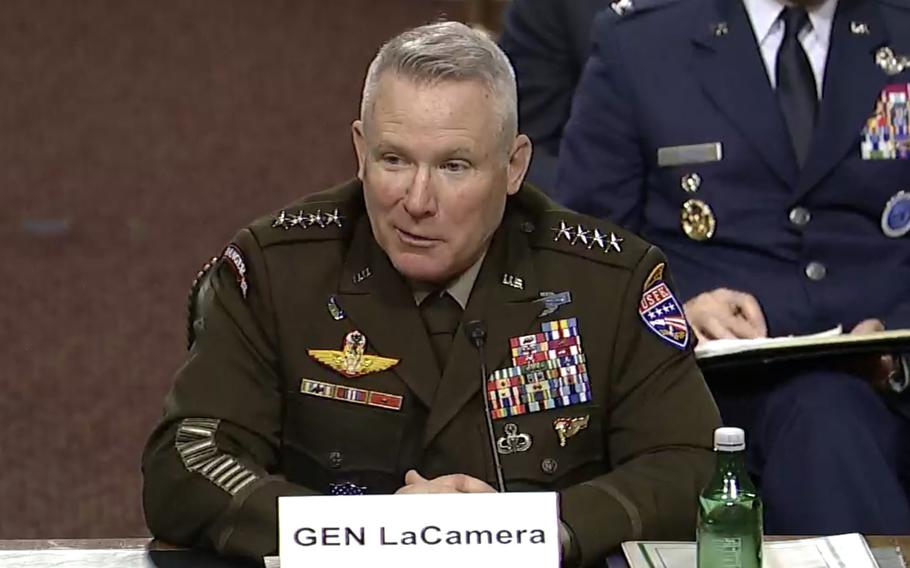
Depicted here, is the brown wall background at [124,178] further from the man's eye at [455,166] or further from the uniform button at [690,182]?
the man's eye at [455,166]

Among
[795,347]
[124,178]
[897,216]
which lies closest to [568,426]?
[795,347]

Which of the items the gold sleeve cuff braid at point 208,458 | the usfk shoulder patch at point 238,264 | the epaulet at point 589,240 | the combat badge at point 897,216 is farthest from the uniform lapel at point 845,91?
the gold sleeve cuff braid at point 208,458

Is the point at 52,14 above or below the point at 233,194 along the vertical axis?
above

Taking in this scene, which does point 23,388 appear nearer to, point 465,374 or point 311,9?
point 465,374

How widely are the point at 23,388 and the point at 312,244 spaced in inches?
110

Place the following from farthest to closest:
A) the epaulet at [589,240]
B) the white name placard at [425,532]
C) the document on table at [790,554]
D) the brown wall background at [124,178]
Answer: the brown wall background at [124,178]
the epaulet at [589,240]
the document on table at [790,554]
the white name placard at [425,532]

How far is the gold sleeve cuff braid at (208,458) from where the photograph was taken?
2.21 metres

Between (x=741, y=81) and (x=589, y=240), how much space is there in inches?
31.2

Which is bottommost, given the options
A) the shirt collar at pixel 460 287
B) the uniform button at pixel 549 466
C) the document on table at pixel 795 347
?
the uniform button at pixel 549 466

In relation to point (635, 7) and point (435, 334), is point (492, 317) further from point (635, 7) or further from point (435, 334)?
point (635, 7)

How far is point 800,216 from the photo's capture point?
3.09 metres

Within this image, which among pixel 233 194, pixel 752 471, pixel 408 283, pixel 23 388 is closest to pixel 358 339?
pixel 408 283

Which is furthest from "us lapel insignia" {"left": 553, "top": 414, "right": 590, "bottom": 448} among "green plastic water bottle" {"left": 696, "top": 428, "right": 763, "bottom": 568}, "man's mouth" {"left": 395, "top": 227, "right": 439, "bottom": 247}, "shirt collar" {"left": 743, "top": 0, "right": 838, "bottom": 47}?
"shirt collar" {"left": 743, "top": 0, "right": 838, "bottom": 47}

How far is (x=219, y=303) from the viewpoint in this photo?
7.86ft
